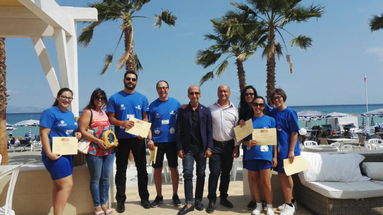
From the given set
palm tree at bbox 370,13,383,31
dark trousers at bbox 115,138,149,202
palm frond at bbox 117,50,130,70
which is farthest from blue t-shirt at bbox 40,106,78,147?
palm tree at bbox 370,13,383,31

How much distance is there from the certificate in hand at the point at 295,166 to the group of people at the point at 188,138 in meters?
0.07

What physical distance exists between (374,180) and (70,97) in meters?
4.01

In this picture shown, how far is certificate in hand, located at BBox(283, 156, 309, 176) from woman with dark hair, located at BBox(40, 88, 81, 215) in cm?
259

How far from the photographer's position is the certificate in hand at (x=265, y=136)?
11.9 feet

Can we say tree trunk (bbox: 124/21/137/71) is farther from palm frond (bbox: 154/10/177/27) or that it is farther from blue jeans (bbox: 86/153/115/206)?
blue jeans (bbox: 86/153/115/206)

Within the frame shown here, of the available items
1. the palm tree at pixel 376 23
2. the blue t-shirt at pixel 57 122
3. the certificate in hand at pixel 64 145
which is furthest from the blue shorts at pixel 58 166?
the palm tree at pixel 376 23

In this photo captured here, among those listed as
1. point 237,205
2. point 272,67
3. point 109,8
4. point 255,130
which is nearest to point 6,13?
point 255,130

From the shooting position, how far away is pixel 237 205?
4.36 metres

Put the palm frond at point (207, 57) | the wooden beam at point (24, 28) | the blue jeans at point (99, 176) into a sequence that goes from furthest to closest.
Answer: the palm frond at point (207, 57) → the wooden beam at point (24, 28) → the blue jeans at point (99, 176)

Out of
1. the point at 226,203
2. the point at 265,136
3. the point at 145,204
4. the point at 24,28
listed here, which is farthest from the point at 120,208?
the point at 24,28

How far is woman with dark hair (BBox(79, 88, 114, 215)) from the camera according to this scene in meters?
3.62

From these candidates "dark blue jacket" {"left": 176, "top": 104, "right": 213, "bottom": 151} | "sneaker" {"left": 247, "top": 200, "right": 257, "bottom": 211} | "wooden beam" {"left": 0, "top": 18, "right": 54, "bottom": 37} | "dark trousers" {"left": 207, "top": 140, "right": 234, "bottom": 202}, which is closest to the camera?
"dark blue jacket" {"left": 176, "top": 104, "right": 213, "bottom": 151}

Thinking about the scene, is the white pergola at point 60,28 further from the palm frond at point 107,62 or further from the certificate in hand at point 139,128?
the palm frond at point 107,62

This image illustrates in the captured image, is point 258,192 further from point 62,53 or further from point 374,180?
point 62,53
